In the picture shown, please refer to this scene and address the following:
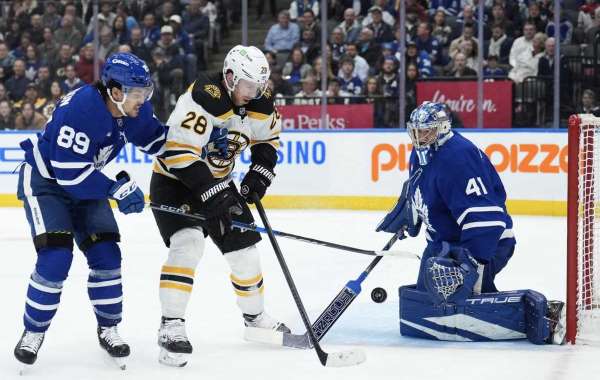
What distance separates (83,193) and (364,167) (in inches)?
215

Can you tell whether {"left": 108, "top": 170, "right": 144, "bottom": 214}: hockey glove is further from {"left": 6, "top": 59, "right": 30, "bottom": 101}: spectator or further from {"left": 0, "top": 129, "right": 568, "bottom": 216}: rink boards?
{"left": 6, "top": 59, "right": 30, "bottom": 101}: spectator

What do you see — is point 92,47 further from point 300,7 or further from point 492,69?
point 492,69

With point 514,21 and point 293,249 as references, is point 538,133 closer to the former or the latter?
point 514,21

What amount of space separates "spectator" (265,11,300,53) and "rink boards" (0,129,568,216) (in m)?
0.98

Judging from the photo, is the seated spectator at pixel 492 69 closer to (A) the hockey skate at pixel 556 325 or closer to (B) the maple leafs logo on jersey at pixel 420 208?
(B) the maple leafs logo on jersey at pixel 420 208

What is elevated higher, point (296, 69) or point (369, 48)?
point (369, 48)

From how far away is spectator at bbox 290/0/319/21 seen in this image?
375 inches

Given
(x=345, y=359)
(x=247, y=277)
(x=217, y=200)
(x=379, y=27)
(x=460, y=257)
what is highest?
(x=379, y=27)

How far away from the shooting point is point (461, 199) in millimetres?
4039

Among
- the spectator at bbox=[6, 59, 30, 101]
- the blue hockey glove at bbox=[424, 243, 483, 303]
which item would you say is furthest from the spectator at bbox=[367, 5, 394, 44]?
the blue hockey glove at bbox=[424, 243, 483, 303]

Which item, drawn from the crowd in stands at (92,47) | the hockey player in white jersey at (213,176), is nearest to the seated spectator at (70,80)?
the crowd in stands at (92,47)

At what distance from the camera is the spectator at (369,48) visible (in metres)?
9.27

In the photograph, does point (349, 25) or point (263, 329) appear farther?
point (349, 25)

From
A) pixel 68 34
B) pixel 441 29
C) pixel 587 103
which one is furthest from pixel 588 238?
pixel 68 34
